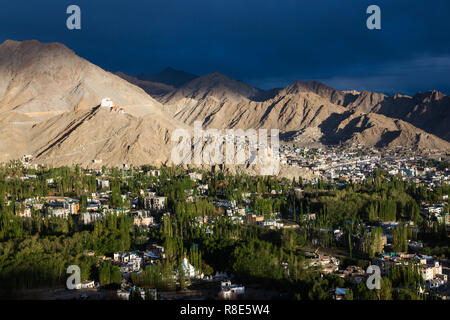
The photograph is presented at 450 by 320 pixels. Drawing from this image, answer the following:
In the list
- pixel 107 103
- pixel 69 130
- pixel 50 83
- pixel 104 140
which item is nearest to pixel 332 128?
pixel 107 103

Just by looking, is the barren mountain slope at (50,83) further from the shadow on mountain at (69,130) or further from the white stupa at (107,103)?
the shadow on mountain at (69,130)

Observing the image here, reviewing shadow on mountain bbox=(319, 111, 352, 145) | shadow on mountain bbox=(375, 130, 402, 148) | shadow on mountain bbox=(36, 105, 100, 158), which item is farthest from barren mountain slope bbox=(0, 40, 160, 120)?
shadow on mountain bbox=(375, 130, 402, 148)

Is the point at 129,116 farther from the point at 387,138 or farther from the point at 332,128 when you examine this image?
the point at 332,128

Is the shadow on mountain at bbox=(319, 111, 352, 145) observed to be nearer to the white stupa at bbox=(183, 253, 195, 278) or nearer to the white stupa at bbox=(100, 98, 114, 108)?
the white stupa at bbox=(100, 98, 114, 108)

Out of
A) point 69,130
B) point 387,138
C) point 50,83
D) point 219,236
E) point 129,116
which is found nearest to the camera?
point 219,236

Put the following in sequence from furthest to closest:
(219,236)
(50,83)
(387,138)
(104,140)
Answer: (387,138) < (50,83) < (104,140) < (219,236)

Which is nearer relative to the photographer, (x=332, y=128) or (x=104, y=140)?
(x=104, y=140)

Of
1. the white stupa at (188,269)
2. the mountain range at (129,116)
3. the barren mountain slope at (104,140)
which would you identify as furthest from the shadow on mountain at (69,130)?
the white stupa at (188,269)

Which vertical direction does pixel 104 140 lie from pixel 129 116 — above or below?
below
